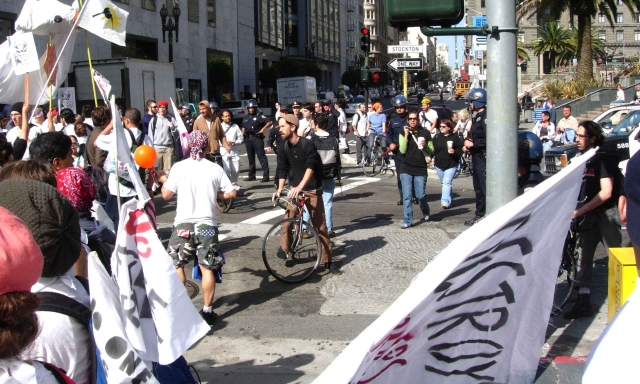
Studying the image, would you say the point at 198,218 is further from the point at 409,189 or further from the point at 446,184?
the point at 446,184

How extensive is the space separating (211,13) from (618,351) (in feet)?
165

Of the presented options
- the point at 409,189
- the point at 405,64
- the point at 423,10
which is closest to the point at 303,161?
the point at 409,189

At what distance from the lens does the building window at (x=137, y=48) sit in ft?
127

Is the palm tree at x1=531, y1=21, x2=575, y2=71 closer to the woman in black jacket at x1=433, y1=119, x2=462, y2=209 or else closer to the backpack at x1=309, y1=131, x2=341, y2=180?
the woman in black jacket at x1=433, y1=119, x2=462, y2=209

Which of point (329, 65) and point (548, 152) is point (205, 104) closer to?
point (548, 152)

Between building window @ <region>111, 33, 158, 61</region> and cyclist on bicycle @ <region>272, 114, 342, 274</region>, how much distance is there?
32313 millimetres

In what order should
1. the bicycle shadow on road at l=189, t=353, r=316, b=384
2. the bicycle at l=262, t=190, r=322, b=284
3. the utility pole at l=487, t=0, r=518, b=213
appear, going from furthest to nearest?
1. the bicycle at l=262, t=190, r=322, b=284
2. the bicycle shadow on road at l=189, t=353, r=316, b=384
3. the utility pole at l=487, t=0, r=518, b=213

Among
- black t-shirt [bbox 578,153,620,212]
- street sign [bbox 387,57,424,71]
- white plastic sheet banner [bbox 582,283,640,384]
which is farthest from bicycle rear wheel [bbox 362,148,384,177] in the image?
white plastic sheet banner [bbox 582,283,640,384]

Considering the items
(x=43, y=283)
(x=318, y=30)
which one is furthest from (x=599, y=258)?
(x=318, y=30)

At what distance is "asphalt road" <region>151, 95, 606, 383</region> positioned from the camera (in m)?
5.39

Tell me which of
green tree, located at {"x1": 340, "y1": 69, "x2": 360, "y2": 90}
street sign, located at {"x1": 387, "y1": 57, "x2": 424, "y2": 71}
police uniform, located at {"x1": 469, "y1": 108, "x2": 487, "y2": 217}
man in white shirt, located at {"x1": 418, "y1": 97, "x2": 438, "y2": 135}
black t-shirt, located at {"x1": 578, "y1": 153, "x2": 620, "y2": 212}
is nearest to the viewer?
black t-shirt, located at {"x1": 578, "y1": 153, "x2": 620, "y2": 212}

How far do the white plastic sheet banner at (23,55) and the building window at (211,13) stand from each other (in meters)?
42.6

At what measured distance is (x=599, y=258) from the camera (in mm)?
8133

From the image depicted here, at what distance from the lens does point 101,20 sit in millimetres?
8773
